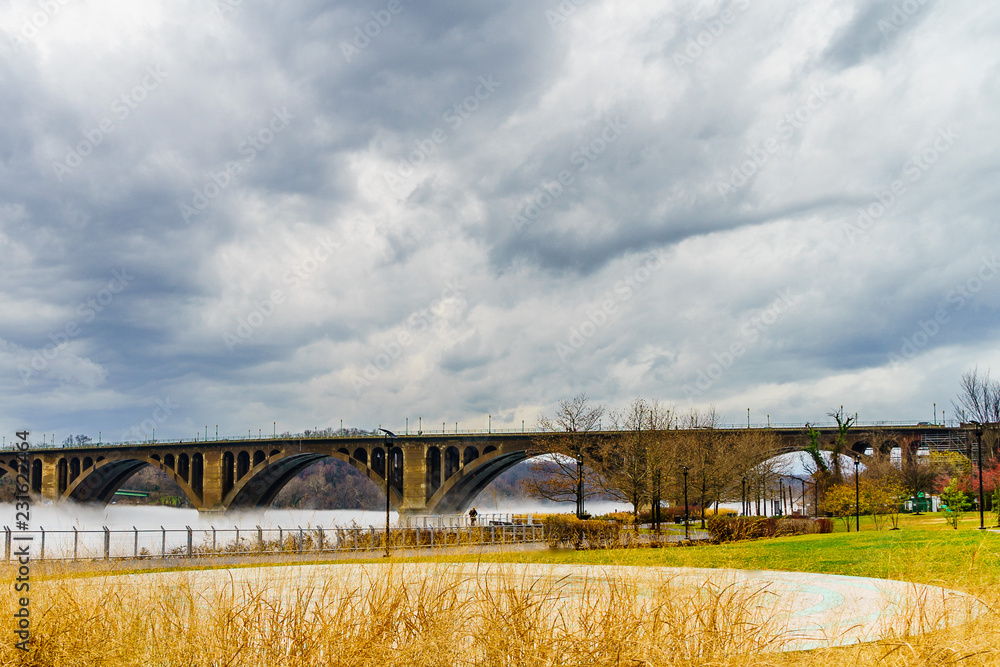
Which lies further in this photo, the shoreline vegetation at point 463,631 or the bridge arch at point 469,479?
the bridge arch at point 469,479

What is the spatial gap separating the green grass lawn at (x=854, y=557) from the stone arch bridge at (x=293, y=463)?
4363 cm

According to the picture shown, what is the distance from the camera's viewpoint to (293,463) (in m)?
97.4

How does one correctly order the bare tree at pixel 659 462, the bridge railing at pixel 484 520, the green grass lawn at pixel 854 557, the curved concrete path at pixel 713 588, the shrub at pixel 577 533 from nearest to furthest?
1. the curved concrete path at pixel 713 588
2. the green grass lawn at pixel 854 557
3. the bridge railing at pixel 484 520
4. the shrub at pixel 577 533
5. the bare tree at pixel 659 462

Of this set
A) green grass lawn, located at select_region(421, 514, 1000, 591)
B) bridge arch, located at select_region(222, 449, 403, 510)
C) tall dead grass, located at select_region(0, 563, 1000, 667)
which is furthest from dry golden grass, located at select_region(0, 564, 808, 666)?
bridge arch, located at select_region(222, 449, 403, 510)

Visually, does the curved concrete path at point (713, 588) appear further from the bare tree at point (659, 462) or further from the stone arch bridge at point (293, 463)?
the stone arch bridge at point (293, 463)

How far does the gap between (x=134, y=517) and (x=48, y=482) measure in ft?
75.2

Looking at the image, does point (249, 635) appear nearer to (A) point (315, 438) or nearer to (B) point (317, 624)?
(B) point (317, 624)

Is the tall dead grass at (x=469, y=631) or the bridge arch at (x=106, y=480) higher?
the tall dead grass at (x=469, y=631)

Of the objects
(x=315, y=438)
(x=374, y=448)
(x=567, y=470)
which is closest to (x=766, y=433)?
(x=567, y=470)

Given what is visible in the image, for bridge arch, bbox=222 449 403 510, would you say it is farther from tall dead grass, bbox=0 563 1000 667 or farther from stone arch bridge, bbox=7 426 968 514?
tall dead grass, bbox=0 563 1000 667

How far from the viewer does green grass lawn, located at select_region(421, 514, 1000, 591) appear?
9695mm

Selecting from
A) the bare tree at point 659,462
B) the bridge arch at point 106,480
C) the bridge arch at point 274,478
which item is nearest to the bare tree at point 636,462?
the bare tree at point 659,462

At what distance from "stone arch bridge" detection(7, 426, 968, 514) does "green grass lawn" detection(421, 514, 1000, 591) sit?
143ft

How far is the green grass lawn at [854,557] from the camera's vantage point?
9.70 metres
